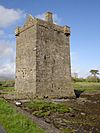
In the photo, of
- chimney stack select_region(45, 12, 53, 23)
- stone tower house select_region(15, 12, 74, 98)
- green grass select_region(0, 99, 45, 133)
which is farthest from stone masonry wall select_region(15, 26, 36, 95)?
green grass select_region(0, 99, 45, 133)

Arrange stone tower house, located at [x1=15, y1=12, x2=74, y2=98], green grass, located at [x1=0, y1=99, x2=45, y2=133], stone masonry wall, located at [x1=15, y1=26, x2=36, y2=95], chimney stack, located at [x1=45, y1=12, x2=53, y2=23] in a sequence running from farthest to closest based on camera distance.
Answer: chimney stack, located at [x1=45, y1=12, x2=53, y2=23]
stone masonry wall, located at [x1=15, y1=26, x2=36, y2=95]
stone tower house, located at [x1=15, y1=12, x2=74, y2=98]
green grass, located at [x1=0, y1=99, x2=45, y2=133]

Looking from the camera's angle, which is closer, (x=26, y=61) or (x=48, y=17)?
(x=26, y=61)

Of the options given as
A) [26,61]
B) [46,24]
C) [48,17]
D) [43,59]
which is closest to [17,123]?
[43,59]

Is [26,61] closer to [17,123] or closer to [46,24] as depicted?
[46,24]

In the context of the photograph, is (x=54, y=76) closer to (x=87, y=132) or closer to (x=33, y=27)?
(x=33, y=27)

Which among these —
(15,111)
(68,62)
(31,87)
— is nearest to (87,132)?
(15,111)

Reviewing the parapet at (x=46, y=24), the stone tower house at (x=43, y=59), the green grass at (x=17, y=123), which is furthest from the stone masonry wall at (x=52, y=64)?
the green grass at (x=17, y=123)

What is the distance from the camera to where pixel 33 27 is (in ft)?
92.2

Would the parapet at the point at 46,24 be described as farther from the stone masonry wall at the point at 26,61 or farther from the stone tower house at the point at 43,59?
the stone masonry wall at the point at 26,61

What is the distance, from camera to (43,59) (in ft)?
90.4

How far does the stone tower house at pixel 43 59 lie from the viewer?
27.0m

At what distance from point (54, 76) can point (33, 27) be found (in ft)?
23.9

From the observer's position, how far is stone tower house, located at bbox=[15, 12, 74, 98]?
27.0 metres

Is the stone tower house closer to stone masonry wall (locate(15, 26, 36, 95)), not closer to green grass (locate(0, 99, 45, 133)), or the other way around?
stone masonry wall (locate(15, 26, 36, 95))
